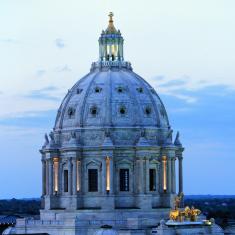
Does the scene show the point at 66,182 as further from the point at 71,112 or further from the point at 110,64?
the point at 110,64

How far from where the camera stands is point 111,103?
604 feet

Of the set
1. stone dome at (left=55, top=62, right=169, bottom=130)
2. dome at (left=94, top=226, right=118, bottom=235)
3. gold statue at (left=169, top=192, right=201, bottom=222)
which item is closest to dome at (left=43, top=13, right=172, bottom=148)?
stone dome at (left=55, top=62, right=169, bottom=130)

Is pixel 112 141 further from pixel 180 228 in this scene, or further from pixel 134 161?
pixel 180 228

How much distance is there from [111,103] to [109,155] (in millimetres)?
8123

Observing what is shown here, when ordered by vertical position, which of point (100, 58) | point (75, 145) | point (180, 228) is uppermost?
point (100, 58)

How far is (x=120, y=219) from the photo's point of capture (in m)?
180

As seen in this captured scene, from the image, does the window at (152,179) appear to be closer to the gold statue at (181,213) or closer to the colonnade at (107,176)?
the colonnade at (107,176)

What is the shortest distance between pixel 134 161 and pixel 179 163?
1220 centimetres

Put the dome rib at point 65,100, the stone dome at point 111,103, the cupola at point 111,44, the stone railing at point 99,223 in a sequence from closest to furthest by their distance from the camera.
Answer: the stone railing at point 99,223 → the stone dome at point 111,103 → the dome rib at point 65,100 → the cupola at point 111,44

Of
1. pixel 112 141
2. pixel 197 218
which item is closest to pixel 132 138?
pixel 112 141

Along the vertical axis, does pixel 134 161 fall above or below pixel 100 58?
below

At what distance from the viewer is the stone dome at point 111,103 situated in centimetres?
18438

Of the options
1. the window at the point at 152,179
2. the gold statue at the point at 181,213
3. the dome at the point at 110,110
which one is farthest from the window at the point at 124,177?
the gold statue at the point at 181,213

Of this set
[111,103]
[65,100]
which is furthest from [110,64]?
[65,100]
